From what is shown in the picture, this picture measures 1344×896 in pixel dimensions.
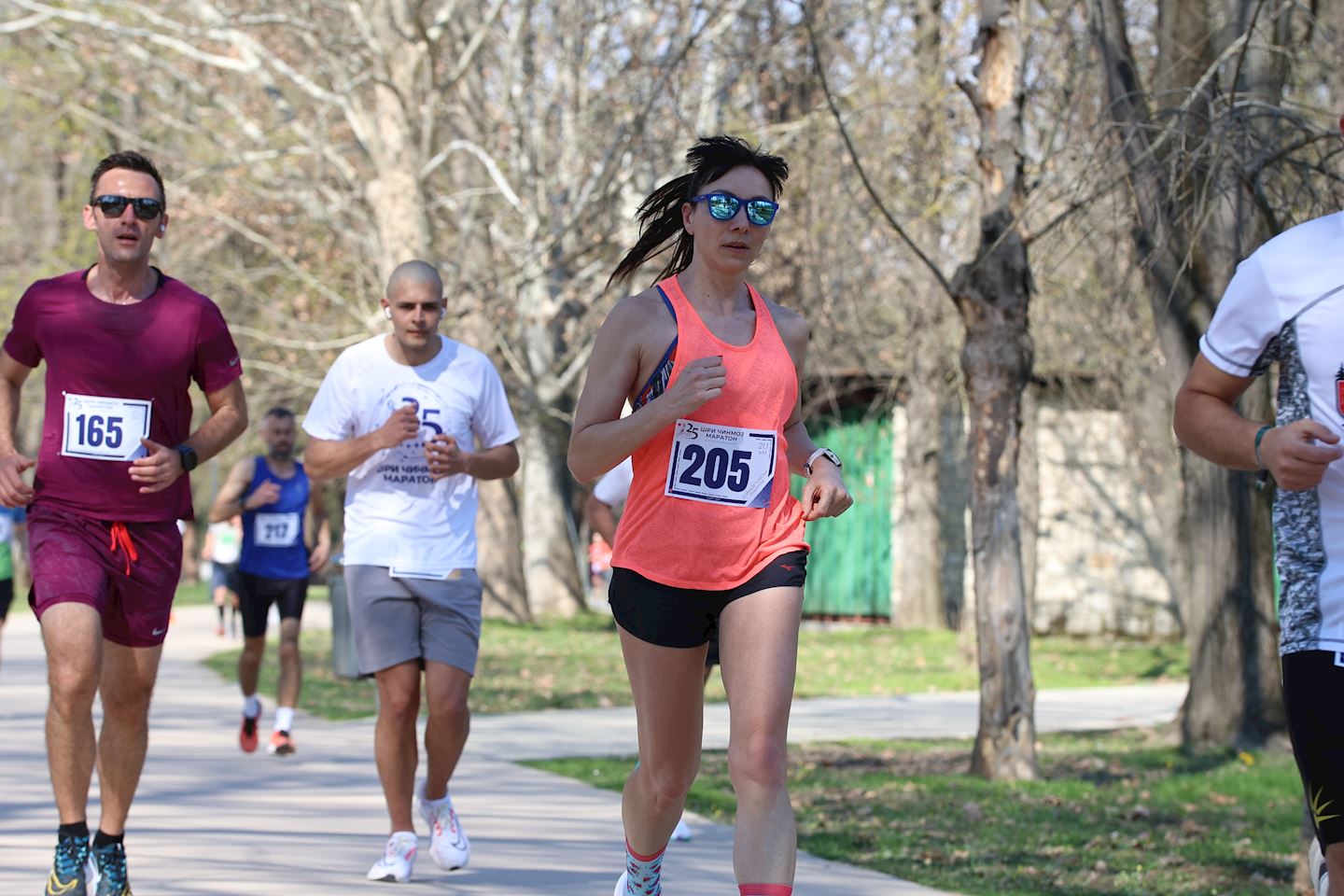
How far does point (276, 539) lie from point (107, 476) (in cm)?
563

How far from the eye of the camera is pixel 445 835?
6695mm

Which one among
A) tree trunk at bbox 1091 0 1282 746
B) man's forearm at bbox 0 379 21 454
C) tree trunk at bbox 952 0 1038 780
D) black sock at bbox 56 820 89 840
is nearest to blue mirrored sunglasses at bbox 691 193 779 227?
man's forearm at bbox 0 379 21 454

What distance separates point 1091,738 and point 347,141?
49.3 ft

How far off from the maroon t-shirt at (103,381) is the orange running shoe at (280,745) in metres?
4.98

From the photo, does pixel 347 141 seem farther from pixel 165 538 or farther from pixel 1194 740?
pixel 165 538

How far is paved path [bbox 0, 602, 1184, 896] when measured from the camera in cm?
641

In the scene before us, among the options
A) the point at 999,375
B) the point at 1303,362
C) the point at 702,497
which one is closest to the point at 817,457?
the point at 702,497

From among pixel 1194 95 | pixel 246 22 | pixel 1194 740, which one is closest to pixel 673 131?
pixel 246 22

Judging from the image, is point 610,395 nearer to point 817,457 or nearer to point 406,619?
point 817,457

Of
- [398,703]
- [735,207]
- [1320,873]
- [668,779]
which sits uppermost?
[735,207]

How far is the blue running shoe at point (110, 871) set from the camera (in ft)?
18.5

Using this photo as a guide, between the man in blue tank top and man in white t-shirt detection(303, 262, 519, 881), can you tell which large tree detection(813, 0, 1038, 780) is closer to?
man in white t-shirt detection(303, 262, 519, 881)

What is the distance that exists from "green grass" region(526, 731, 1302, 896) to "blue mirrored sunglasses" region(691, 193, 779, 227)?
300 cm

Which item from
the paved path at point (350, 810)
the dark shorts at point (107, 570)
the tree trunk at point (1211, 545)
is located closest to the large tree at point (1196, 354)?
the tree trunk at point (1211, 545)
